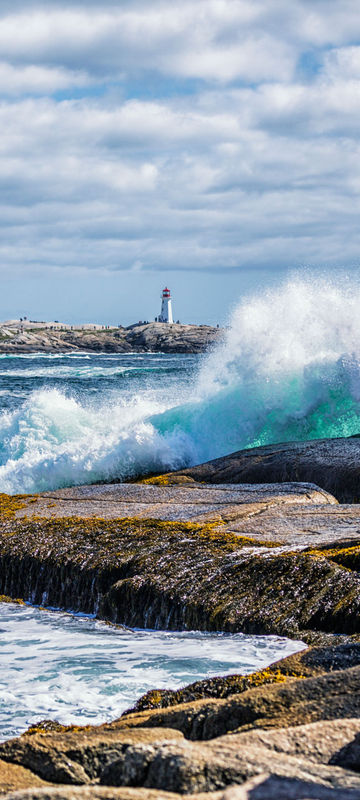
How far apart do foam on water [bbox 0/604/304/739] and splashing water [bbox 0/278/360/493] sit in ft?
25.6

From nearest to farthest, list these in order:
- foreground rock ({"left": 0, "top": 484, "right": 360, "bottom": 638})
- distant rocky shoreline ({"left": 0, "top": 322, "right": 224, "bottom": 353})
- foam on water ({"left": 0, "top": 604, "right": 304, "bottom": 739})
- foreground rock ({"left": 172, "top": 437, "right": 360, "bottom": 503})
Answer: foam on water ({"left": 0, "top": 604, "right": 304, "bottom": 739}), foreground rock ({"left": 0, "top": 484, "right": 360, "bottom": 638}), foreground rock ({"left": 172, "top": 437, "right": 360, "bottom": 503}), distant rocky shoreline ({"left": 0, "top": 322, "right": 224, "bottom": 353})

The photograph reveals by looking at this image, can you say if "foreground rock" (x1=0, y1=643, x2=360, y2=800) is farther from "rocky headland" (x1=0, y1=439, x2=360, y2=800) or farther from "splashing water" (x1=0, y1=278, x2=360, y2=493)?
"splashing water" (x1=0, y1=278, x2=360, y2=493)

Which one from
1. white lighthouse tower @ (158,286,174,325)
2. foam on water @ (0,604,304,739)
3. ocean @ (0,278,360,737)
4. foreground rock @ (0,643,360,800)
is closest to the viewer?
foreground rock @ (0,643,360,800)

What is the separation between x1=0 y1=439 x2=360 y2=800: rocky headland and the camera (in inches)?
81.8

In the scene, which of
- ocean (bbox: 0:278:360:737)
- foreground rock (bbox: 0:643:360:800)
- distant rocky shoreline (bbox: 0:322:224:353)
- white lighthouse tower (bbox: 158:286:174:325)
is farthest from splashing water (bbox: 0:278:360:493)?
white lighthouse tower (bbox: 158:286:174:325)

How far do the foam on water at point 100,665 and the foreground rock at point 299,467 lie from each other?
465 centimetres

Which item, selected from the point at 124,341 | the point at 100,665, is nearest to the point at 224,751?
the point at 100,665

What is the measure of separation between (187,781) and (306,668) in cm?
168

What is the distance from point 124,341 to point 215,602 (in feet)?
357

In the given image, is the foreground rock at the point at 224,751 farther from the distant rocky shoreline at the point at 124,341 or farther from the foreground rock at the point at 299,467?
the distant rocky shoreline at the point at 124,341

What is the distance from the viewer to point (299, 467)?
1051 cm

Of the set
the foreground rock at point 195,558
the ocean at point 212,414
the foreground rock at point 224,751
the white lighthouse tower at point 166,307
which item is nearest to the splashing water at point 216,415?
the ocean at point 212,414

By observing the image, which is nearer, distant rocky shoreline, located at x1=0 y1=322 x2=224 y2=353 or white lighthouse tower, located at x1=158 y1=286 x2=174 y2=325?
distant rocky shoreline, located at x1=0 y1=322 x2=224 y2=353

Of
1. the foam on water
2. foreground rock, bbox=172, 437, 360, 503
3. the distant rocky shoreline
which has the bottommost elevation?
the foam on water
